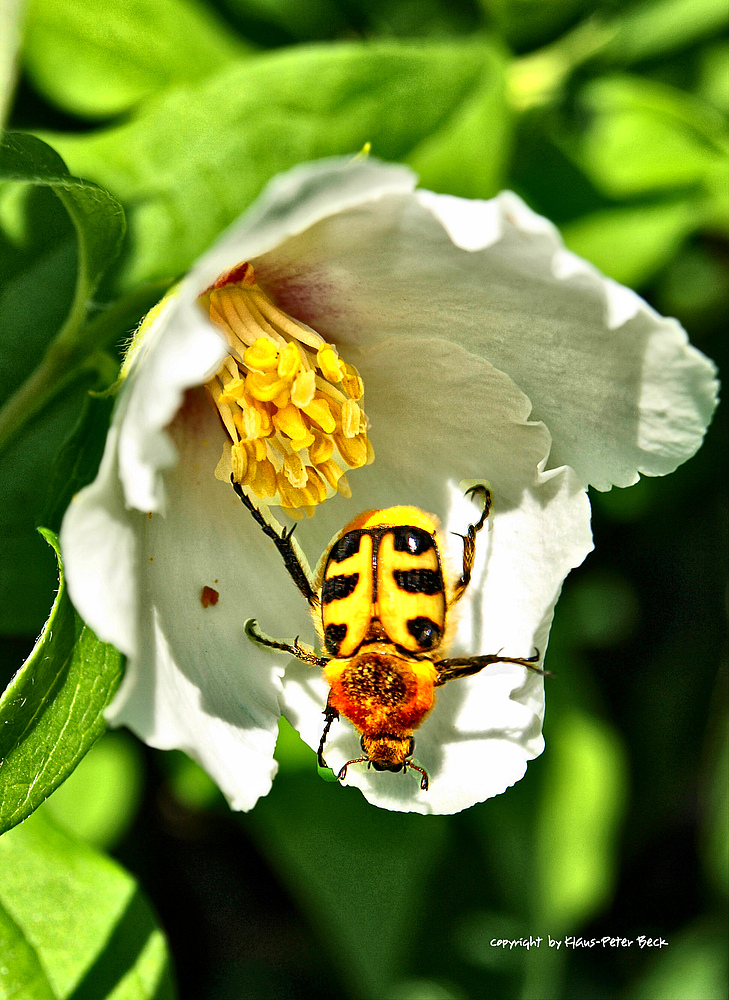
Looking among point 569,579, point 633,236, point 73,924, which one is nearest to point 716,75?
point 633,236

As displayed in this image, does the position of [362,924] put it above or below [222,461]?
below

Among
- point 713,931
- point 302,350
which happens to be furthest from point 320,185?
point 713,931

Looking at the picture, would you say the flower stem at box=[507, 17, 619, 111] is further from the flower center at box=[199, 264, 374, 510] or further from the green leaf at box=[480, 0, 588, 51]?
the flower center at box=[199, 264, 374, 510]

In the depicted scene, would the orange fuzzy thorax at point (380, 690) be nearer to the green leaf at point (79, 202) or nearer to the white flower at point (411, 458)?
the white flower at point (411, 458)

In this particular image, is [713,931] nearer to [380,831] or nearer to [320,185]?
[380,831]

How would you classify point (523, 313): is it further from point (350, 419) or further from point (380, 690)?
point (380, 690)

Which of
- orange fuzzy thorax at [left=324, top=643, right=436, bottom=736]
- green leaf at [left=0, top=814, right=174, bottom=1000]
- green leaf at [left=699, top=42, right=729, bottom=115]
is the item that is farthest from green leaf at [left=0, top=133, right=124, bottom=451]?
green leaf at [left=699, top=42, right=729, bottom=115]
